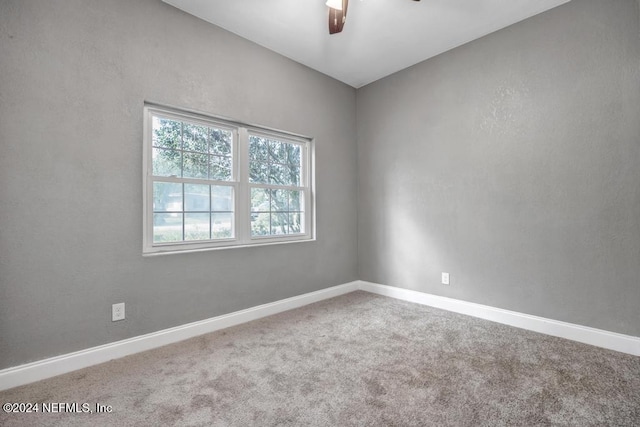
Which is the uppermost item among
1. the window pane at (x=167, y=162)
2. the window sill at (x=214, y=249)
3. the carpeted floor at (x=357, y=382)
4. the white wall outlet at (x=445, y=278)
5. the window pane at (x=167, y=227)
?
the window pane at (x=167, y=162)

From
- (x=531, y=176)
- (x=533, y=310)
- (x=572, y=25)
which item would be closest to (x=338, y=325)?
(x=533, y=310)

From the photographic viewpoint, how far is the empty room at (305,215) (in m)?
1.81

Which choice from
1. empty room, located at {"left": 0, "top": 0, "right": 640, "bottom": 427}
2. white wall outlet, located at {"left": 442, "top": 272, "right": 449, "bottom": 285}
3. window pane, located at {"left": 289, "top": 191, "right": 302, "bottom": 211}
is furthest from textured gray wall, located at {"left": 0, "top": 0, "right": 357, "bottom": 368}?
white wall outlet, located at {"left": 442, "top": 272, "right": 449, "bottom": 285}

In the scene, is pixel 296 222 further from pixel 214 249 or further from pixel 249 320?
pixel 249 320

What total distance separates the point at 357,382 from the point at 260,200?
2.00 metres

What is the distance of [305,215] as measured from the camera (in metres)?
3.58

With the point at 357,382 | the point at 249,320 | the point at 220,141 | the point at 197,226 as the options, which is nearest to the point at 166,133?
the point at 220,141

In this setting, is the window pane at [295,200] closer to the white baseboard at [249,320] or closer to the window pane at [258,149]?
the window pane at [258,149]

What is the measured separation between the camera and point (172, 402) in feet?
5.43

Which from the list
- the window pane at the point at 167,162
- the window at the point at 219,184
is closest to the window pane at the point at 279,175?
the window at the point at 219,184

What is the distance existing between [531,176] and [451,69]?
1.41m

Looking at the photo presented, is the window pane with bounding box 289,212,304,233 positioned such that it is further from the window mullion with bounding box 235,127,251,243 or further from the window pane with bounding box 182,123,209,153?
the window pane with bounding box 182,123,209,153

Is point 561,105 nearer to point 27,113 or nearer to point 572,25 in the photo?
point 572,25

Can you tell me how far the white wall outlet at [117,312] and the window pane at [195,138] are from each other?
1373 millimetres
